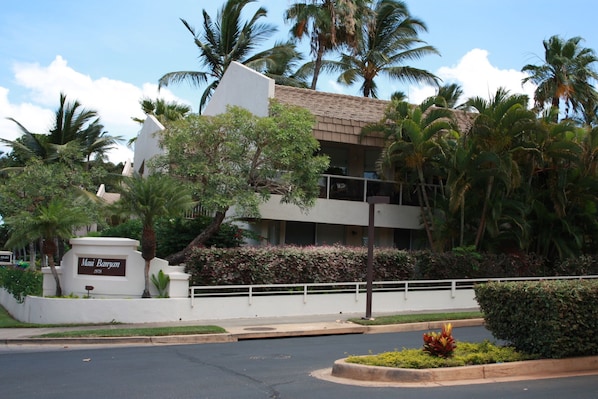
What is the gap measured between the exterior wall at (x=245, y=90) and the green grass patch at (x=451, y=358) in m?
13.4

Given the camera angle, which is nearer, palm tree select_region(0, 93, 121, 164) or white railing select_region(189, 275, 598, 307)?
white railing select_region(189, 275, 598, 307)

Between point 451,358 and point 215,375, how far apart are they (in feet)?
11.6

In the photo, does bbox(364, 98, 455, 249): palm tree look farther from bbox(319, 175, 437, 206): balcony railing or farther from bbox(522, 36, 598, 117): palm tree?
bbox(522, 36, 598, 117): palm tree

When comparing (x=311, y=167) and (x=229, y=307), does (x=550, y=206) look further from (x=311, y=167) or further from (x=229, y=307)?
(x=229, y=307)

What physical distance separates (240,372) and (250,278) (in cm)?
915

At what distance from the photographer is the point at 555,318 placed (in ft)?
32.3

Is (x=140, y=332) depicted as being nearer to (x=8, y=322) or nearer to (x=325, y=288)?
(x=8, y=322)

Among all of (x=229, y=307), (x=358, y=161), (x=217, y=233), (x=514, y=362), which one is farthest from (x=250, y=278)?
(x=514, y=362)

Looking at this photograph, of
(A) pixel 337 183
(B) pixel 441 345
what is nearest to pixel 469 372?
(B) pixel 441 345

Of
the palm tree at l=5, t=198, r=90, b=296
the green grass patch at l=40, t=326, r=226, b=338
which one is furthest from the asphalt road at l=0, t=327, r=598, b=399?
the palm tree at l=5, t=198, r=90, b=296

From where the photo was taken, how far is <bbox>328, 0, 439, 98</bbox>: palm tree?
3662cm

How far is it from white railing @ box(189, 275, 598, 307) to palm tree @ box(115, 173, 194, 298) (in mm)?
1616

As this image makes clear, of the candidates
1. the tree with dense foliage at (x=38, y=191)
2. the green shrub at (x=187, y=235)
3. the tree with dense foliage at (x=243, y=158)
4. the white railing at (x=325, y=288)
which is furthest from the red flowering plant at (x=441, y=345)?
the tree with dense foliage at (x=38, y=191)

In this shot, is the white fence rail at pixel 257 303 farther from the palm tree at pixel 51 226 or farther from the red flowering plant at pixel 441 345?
the red flowering plant at pixel 441 345
